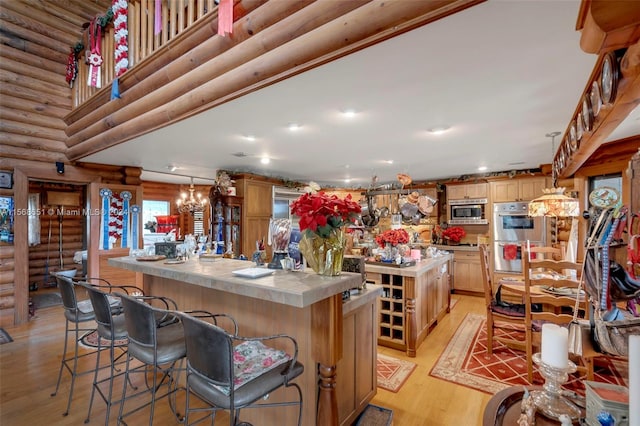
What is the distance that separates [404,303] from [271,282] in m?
2.25

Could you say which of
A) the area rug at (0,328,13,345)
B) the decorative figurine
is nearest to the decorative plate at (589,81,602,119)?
the decorative figurine

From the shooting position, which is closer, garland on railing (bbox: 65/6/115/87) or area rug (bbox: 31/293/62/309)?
garland on railing (bbox: 65/6/115/87)

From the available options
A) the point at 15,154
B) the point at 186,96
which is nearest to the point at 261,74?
the point at 186,96

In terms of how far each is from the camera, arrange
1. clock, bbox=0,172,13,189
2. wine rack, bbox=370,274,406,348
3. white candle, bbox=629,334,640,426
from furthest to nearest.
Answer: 1. clock, bbox=0,172,13,189
2. wine rack, bbox=370,274,406,348
3. white candle, bbox=629,334,640,426

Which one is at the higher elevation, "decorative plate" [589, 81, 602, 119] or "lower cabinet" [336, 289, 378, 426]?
"decorative plate" [589, 81, 602, 119]

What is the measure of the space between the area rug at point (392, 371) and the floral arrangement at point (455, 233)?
3.86 m

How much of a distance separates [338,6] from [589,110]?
5.75 feet

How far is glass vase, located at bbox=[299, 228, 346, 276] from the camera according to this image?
5.71ft

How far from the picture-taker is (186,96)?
8.14 feet

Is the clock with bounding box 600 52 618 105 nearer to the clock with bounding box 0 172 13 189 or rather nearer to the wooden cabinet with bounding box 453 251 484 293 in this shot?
the wooden cabinet with bounding box 453 251 484 293

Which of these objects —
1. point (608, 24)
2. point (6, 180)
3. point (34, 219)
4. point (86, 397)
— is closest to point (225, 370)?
point (608, 24)

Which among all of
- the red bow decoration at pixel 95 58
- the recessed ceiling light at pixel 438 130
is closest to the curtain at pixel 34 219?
the red bow decoration at pixel 95 58

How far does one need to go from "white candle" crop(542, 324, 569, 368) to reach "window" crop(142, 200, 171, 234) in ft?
31.2

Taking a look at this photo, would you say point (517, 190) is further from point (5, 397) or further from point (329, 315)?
point (5, 397)
